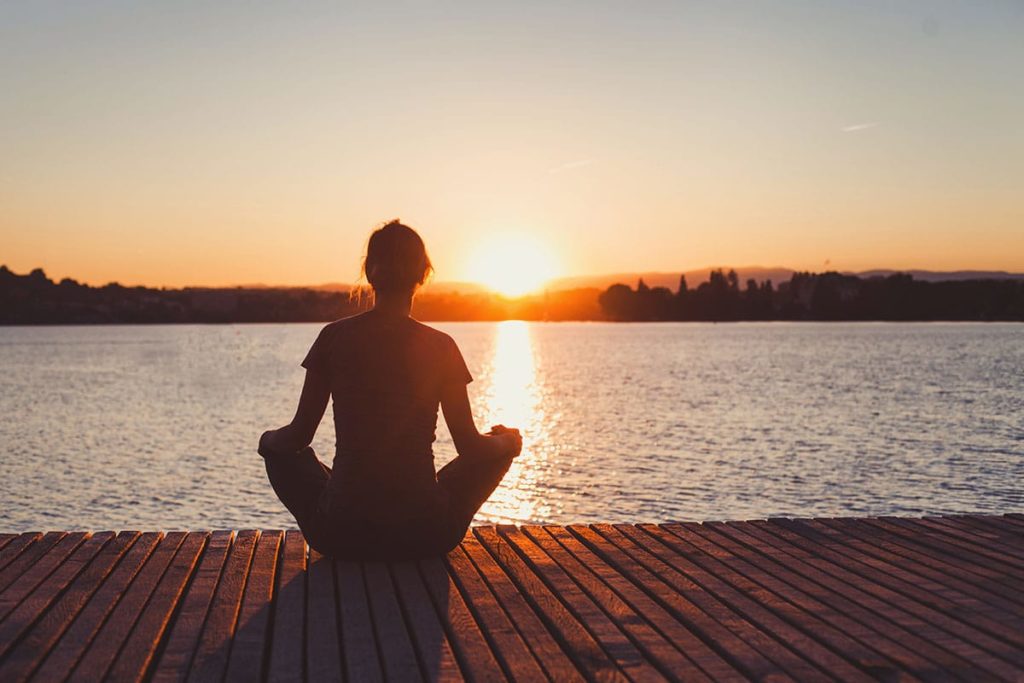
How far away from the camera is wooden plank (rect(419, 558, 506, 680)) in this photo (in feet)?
14.8

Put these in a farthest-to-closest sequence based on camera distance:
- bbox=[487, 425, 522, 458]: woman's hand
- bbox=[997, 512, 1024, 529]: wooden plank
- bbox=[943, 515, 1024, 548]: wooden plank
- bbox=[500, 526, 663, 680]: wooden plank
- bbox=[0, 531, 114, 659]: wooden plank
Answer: bbox=[997, 512, 1024, 529]: wooden plank < bbox=[943, 515, 1024, 548]: wooden plank < bbox=[487, 425, 522, 458]: woman's hand < bbox=[0, 531, 114, 659]: wooden plank < bbox=[500, 526, 663, 680]: wooden plank

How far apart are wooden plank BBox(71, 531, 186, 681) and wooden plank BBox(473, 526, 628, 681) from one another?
2.17 meters

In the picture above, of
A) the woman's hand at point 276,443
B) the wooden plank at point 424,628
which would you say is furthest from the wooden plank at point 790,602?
the woman's hand at point 276,443

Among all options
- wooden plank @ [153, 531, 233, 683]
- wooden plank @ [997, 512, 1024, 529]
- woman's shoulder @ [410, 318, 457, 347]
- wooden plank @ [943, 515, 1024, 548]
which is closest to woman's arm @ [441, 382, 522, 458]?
woman's shoulder @ [410, 318, 457, 347]

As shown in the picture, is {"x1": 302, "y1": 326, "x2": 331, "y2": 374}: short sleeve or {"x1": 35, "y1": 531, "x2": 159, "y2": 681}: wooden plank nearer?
{"x1": 35, "y1": 531, "x2": 159, "y2": 681}: wooden plank

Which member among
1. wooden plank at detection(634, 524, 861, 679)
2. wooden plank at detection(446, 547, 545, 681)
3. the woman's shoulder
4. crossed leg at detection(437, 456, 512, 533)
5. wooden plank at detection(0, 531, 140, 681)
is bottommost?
wooden plank at detection(634, 524, 861, 679)

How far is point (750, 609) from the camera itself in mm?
5516

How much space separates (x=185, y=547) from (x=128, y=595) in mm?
1269

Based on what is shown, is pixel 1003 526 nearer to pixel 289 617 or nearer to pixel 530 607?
pixel 530 607

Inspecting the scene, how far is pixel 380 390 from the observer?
6.05 m

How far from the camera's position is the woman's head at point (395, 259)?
588cm

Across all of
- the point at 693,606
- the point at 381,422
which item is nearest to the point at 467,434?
the point at 381,422

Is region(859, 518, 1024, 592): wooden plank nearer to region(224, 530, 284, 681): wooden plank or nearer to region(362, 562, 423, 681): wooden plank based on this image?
region(362, 562, 423, 681): wooden plank

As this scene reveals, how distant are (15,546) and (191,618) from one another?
2526mm
